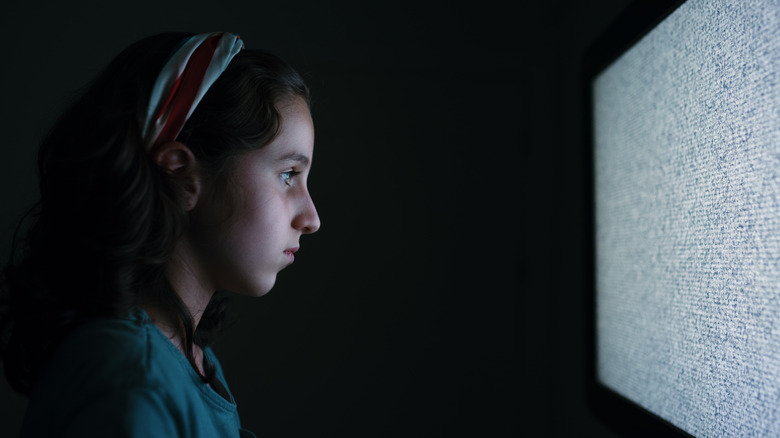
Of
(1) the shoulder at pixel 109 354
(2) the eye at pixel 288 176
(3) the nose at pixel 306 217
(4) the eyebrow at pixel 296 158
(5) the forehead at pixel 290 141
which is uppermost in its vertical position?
(5) the forehead at pixel 290 141

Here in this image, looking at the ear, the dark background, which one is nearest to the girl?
the ear

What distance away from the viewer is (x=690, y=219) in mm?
517

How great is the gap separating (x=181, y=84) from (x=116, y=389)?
32 cm

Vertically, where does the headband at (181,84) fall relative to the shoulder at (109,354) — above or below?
above

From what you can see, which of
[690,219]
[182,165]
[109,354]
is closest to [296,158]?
[182,165]

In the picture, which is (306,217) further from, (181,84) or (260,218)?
(181,84)

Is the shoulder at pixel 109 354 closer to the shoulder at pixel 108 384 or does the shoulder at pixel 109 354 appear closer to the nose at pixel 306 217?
the shoulder at pixel 108 384

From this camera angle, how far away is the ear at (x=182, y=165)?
52 centimetres

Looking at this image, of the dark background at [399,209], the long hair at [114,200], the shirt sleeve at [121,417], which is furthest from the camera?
the dark background at [399,209]

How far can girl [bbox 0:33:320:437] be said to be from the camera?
480 mm

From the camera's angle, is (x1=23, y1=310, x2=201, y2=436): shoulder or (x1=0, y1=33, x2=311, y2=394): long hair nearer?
(x1=23, y1=310, x2=201, y2=436): shoulder

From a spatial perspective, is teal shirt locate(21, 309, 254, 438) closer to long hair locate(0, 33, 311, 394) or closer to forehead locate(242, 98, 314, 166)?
long hair locate(0, 33, 311, 394)

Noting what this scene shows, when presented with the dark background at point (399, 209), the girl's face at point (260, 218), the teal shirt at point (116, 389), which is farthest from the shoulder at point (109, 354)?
the dark background at point (399, 209)

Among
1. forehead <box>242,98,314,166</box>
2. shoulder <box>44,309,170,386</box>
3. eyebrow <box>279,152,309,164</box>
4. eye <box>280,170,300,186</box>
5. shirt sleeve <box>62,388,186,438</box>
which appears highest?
forehead <box>242,98,314,166</box>
